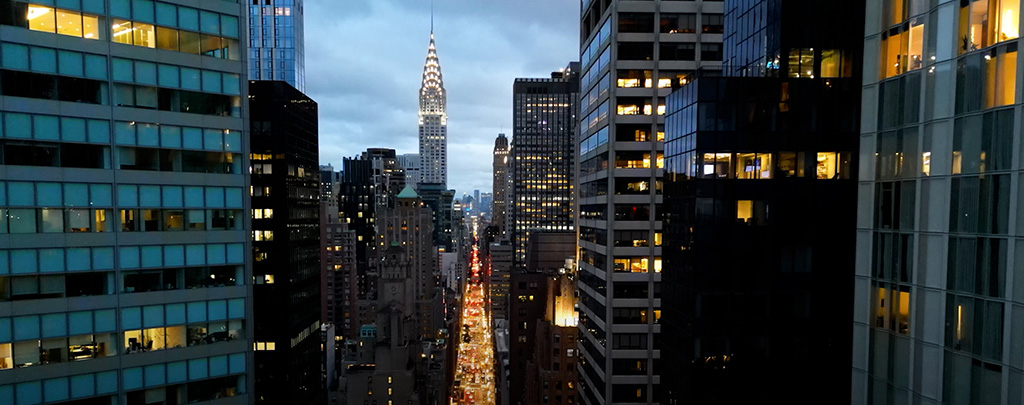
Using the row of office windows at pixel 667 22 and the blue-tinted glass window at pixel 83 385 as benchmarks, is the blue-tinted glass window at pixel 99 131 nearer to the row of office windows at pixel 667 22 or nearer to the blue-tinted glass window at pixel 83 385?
the blue-tinted glass window at pixel 83 385

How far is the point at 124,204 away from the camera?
3238 centimetres

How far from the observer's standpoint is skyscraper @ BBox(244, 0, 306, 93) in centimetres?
10819

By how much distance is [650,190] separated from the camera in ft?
178

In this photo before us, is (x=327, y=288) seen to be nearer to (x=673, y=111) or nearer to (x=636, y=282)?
(x=636, y=282)

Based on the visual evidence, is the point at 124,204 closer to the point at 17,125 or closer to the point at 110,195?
the point at 110,195

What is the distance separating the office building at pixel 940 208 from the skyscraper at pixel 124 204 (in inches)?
1576

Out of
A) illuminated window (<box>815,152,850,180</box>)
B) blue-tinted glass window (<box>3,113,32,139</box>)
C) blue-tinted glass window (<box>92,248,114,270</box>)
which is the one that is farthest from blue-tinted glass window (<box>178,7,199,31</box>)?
illuminated window (<box>815,152,850,180</box>)

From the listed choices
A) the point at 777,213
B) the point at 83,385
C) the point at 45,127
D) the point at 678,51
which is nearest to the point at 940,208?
the point at 777,213

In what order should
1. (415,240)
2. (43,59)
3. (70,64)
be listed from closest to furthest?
(43,59), (70,64), (415,240)

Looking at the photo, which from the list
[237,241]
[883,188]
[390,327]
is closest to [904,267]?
[883,188]

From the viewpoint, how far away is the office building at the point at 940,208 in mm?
20203

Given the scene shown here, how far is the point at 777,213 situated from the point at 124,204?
41.3 meters

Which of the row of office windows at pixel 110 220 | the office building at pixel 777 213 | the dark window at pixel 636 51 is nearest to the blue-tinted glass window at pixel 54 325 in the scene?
the row of office windows at pixel 110 220

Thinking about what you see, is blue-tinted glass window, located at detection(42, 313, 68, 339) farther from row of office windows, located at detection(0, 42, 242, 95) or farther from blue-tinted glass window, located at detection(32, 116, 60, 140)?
row of office windows, located at detection(0, 42, 242, 95)
